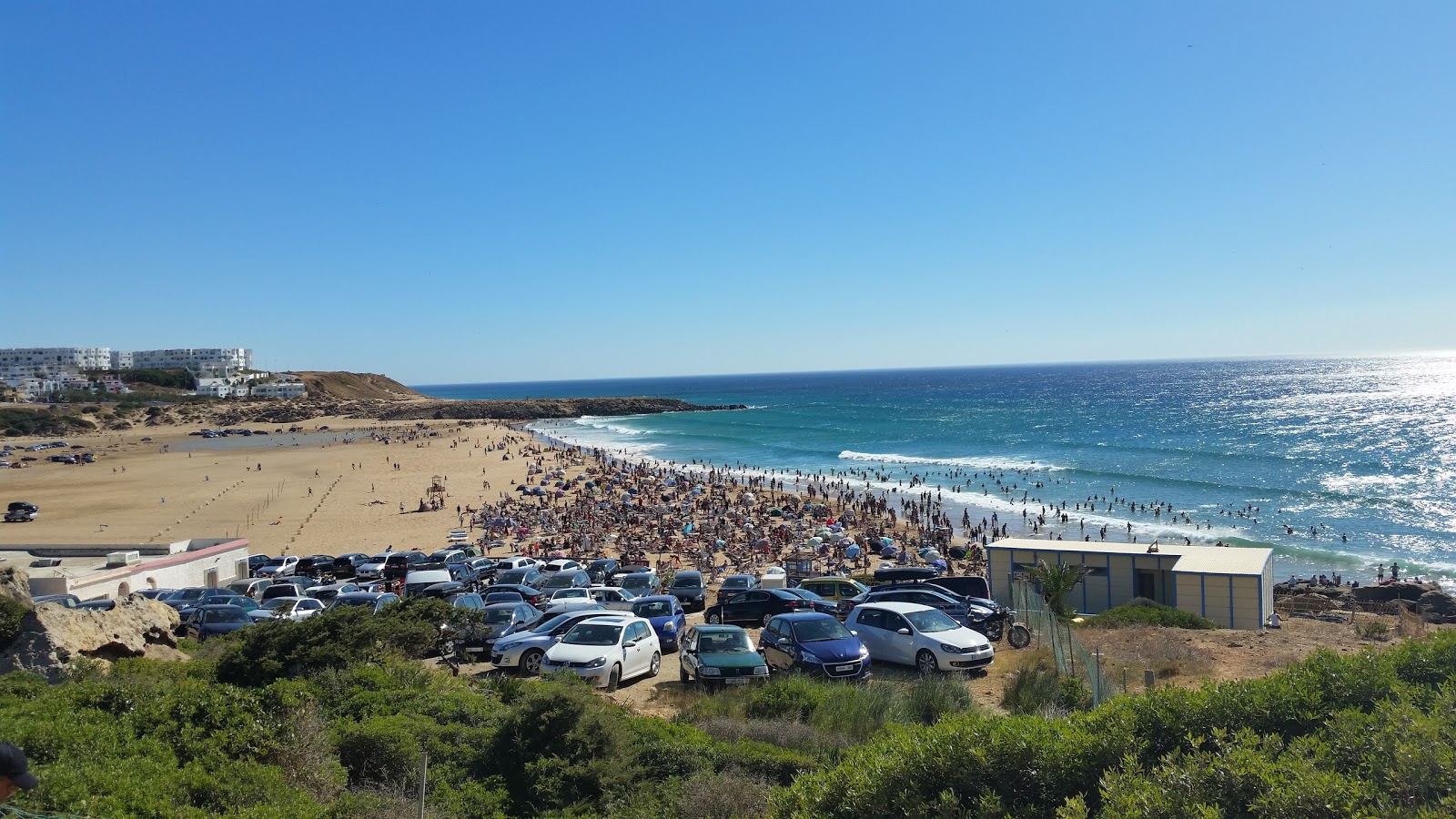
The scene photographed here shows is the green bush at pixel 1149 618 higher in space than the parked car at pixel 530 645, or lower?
lower

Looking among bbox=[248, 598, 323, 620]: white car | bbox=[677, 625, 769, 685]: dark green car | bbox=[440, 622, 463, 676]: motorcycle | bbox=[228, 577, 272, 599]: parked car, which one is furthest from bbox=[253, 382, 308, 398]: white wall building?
bbox=[677, 625, 769, 685]: dark green car

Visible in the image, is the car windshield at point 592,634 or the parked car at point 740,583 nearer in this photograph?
the car windshield at point 592,634

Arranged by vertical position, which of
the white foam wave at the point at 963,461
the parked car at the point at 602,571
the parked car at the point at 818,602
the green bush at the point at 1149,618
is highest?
the parked car at the point at 818,602

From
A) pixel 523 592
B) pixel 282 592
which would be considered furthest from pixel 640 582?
pixel 282 592

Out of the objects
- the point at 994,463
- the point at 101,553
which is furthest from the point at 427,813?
the point at 994,463

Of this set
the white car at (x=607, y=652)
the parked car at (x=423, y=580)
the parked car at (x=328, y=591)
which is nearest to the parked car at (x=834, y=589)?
the white car at (x=607, y=652)

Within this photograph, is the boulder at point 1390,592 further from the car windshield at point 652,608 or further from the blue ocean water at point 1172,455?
the car windshield at point 652,608

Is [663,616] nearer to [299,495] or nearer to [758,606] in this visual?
[758,606]
